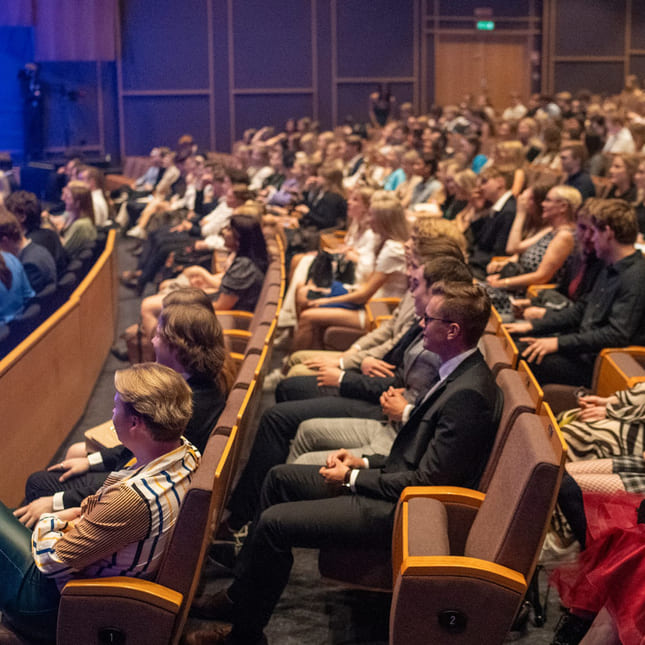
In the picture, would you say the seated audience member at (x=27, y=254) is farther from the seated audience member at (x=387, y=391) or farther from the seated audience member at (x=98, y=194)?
the seated audience member at (x=98, y=194)

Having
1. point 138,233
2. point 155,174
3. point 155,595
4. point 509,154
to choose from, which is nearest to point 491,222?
point 509,154

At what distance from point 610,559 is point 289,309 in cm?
369

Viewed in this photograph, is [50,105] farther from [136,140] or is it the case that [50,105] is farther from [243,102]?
[243,102]

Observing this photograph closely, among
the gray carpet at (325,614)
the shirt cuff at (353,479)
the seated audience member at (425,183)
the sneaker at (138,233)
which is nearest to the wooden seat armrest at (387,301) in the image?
the gray carpet at (325,614)

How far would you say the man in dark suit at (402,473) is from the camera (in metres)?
2.44

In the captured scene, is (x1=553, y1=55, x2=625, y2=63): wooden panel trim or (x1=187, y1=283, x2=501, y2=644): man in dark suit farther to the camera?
(x1=553, y1=55, x2=625, y2=63): wooden panel trim

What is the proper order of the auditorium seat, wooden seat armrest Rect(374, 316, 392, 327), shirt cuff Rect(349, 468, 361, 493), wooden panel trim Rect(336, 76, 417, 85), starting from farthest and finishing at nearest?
wooden panel trim Rect(336, 76, 417, 85) < wooden seat armrest Rect(374, 316, 392, 327) < shirt cuff Rect(349, 468, 361, 493) < the auditorium seat

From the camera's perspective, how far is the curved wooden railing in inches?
137

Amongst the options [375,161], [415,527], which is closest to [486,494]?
[415,527]

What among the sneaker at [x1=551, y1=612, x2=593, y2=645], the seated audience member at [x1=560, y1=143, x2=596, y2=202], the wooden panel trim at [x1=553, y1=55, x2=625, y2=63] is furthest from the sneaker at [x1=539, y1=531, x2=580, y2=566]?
the wooden panel trim at [x1=553, y1=55, x2=625, y2=63]

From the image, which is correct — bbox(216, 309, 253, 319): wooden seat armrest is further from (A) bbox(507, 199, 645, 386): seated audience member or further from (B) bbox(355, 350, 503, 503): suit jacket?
(B) bbox(355, 350, 503, 503): suit jacket

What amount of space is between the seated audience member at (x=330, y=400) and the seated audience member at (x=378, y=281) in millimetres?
956

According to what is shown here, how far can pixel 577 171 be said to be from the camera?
6449 millimetres

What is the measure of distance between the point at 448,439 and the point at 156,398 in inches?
31.9
